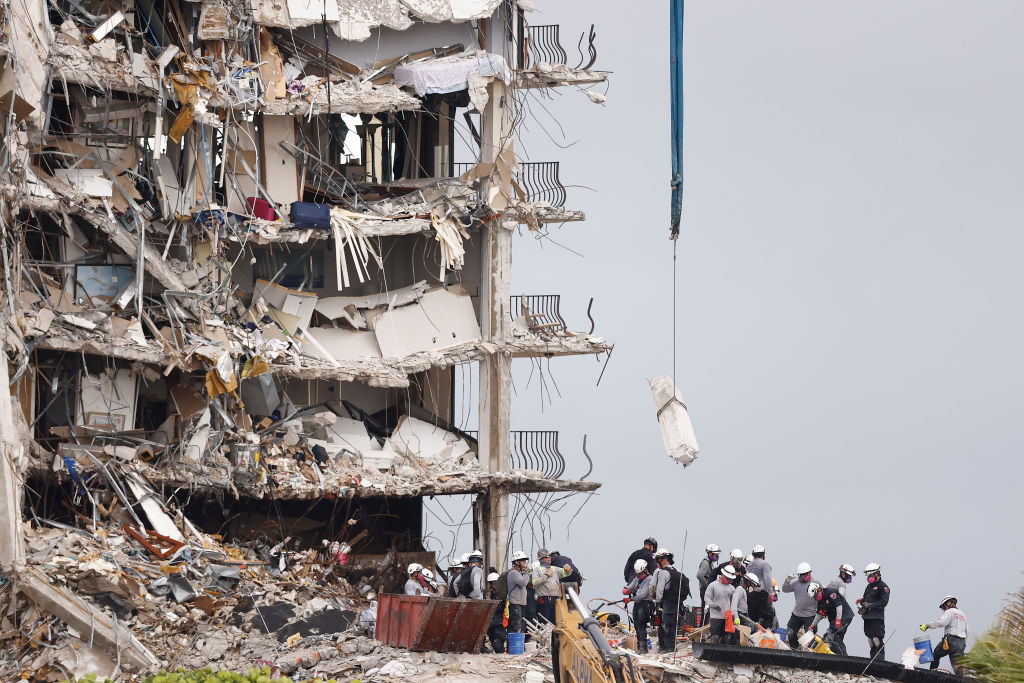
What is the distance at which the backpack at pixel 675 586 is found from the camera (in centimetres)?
2434

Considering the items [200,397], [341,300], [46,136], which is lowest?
[200,397]

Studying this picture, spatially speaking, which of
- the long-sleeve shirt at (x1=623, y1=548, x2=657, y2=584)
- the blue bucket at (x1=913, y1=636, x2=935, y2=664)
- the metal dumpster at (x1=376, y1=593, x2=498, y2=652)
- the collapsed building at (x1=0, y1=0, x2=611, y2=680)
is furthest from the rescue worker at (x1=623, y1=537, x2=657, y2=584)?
the collapsed building at (x1=0, y1=0, x2=611, y2=680)

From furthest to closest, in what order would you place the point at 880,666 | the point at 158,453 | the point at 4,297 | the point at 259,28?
the point at 259,28, the point at 158,453, the point at 4,297, the point at 880,666

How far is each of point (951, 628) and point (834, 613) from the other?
6.70ft

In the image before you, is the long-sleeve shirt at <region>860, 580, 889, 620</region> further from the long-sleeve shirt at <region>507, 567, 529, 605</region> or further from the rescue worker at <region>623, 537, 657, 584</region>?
the long-sleeve shirt at <region>507, 567, 529, 605</region>

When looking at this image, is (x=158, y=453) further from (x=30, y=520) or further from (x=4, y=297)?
(x=4, y=297)

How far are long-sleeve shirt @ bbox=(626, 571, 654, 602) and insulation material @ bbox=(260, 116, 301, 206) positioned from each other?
42.7ft

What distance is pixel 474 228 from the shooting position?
36594 mm

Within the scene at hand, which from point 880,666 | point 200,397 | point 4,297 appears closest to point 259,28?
point 200,397

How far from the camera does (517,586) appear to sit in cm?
2595

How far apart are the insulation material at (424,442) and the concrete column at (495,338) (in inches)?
26.9

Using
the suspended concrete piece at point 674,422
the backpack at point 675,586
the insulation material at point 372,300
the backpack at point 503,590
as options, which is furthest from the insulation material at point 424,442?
the backpack at point 675,586

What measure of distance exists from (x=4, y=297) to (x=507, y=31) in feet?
49.0

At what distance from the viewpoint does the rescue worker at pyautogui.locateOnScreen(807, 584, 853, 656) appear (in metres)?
25.5
